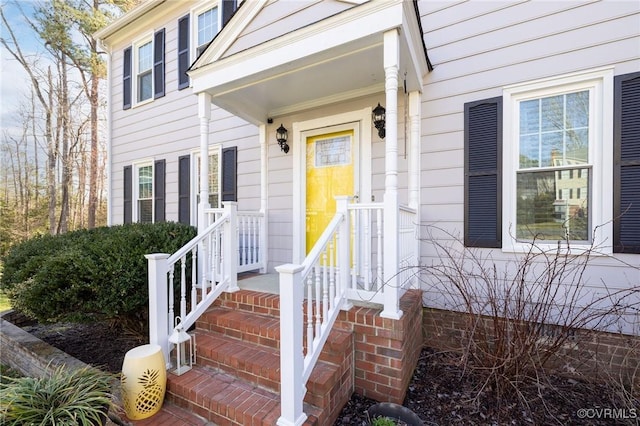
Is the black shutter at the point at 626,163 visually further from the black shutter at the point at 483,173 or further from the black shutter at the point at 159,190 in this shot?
the black shutter at the point at 159,190

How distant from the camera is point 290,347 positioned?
182 cm

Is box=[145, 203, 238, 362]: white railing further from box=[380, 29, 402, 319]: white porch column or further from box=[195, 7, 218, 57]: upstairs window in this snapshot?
box=[195, 7, 218, 57]: upstairs window

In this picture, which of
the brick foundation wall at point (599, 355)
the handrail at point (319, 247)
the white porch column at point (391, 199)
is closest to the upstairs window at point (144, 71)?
the white porch column at point (391, 199)

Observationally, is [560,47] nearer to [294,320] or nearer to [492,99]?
[492,99]

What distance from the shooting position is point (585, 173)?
2834mm

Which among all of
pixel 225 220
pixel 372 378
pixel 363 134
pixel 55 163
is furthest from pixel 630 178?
pixel 55 163

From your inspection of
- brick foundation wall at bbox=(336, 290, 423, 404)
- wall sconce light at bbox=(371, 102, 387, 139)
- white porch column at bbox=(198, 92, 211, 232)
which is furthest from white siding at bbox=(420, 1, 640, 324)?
white porch column at bbox=(198, 92, 211, 232)

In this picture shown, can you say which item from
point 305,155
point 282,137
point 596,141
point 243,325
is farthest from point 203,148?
point 596,141

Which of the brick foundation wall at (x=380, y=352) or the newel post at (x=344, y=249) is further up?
the newel post at (x=344, y=249)

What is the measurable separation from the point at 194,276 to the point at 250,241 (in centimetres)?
130

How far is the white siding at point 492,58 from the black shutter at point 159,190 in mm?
5127

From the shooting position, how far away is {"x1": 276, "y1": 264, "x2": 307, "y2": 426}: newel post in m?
1.81

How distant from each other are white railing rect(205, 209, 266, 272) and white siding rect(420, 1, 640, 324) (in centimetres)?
234

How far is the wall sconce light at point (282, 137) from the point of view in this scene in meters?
4.38
